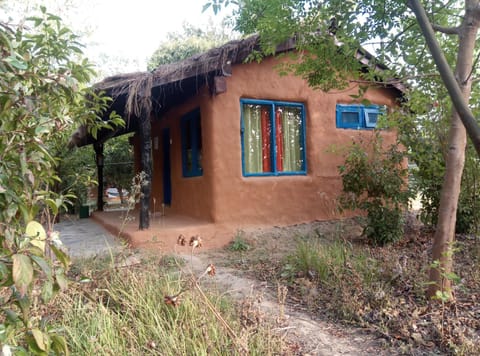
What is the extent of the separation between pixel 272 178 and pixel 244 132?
3.24ft

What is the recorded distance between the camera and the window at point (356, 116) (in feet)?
25.4

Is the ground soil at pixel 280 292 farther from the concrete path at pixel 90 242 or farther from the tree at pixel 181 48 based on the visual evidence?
the tree at pixel 181 48

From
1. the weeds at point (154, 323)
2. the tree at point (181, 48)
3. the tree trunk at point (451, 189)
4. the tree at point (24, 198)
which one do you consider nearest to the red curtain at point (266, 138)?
the tree trunk at point (451, 189)

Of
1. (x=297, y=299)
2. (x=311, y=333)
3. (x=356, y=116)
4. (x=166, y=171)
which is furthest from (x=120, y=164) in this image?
(x=311, y=333)

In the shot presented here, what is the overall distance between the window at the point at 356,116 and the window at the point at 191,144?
9.48 ft

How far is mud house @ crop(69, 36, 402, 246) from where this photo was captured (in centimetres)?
603

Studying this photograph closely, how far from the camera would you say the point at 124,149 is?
16.1 m

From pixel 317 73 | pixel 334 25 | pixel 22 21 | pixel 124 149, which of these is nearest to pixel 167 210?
pixel 317 73

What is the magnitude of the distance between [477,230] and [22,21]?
17.9 ft

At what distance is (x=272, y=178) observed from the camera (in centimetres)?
689

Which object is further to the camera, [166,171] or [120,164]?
[120,164]

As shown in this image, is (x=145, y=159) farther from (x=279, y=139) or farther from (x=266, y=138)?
(x=279, y=139)

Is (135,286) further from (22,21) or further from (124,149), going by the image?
(124,149)

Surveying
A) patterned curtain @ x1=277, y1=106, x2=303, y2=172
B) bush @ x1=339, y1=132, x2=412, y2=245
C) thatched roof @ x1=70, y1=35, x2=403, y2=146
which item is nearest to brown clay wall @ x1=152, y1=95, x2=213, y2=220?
thatched roof @ x1=70, y1=35, x2=403, y2=146
